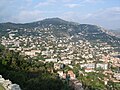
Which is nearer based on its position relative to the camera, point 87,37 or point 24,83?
point 24,83

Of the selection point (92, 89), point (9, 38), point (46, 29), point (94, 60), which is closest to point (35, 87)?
point (92, 89)

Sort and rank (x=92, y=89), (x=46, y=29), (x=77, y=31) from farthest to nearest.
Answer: (x=77, y=31), (x=46, y=29), (x=92, y=89)

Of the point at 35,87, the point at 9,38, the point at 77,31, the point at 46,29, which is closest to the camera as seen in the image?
the point at 35,87

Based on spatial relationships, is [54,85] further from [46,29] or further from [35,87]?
[46,29]

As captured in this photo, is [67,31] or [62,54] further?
[67,31]

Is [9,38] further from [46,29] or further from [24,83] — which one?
[24,83]

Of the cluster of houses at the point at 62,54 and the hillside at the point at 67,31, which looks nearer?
the cluster of houses at the point at 62,54

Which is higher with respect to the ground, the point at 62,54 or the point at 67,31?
the point at 67,31

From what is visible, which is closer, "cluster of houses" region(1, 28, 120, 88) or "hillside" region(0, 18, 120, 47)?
"cluster of houses" region(1, 28, 120, 88)

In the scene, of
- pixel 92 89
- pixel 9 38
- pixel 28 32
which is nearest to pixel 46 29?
pixel 28 32

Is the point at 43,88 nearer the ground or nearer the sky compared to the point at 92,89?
nearer the sky
